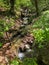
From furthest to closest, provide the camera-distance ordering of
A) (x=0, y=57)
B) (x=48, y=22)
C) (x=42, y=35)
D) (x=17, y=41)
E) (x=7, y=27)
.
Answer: (x=7, y=27) → (x=48, y=22) → (x=17, y=41) → (x=0, y=57) → (x=42, y=35)

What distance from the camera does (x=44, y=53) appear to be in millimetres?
6773

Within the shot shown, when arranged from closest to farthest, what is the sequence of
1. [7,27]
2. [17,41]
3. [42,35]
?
[42,35] → [17,41] → [7,27]

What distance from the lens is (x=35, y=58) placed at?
22.8 feet

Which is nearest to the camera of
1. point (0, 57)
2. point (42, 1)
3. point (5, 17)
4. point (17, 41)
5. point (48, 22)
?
point (0, 57)

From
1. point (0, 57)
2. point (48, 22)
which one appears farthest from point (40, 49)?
point (48, 22)

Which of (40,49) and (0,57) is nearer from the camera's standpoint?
(40,49)

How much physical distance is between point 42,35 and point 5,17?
25.8ft

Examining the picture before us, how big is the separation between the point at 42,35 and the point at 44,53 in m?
0.67

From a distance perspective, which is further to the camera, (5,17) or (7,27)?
(5,17)

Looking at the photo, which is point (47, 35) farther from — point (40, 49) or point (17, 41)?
point (17, 41)

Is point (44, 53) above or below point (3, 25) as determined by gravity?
above

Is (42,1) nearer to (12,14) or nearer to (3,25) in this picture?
(12,14)

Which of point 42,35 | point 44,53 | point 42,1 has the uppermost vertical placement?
point 42,35

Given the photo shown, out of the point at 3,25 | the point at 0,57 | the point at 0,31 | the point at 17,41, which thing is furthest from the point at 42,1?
the point at 0,57
